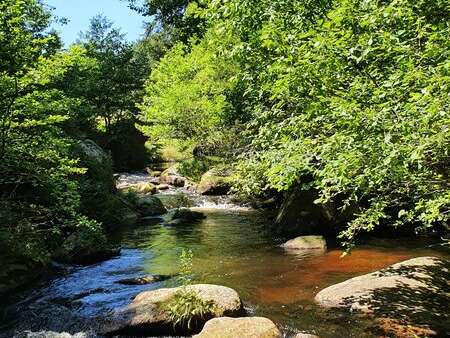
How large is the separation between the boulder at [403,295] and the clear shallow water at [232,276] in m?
0.51

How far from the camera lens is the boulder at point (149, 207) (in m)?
24.6

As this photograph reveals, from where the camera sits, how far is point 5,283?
1238 cm

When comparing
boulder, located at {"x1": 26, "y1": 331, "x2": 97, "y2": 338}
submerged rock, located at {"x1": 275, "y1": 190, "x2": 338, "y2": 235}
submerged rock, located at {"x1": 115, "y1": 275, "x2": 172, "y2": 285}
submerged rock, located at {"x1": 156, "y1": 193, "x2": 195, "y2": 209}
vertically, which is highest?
submerged rock, located at {"x1": 156, "y1": 193, "x2": 195, "y2": 209}

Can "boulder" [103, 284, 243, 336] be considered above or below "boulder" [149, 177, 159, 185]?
below

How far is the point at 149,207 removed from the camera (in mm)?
24812

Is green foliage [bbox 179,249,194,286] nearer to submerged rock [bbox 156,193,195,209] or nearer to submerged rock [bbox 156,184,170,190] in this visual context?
submerged rock [bbox 156,193,195,209]

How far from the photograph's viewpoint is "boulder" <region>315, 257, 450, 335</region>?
9195 millimetres

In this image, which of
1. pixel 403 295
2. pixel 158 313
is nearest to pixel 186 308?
pixel 158 313

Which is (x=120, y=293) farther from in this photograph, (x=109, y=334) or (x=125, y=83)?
(x=125, y=83)

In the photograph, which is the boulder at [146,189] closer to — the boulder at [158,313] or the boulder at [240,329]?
the boulder at [158,313]

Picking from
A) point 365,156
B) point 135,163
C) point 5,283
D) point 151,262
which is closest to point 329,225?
point 151,262

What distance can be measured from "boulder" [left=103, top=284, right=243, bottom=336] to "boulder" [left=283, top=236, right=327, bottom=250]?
6178 millimetres

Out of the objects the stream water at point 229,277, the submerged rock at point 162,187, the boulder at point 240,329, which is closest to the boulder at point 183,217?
the stream water at point 229,277

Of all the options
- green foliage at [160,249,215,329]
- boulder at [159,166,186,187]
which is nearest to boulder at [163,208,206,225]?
boulder at [159,166,186,187]
